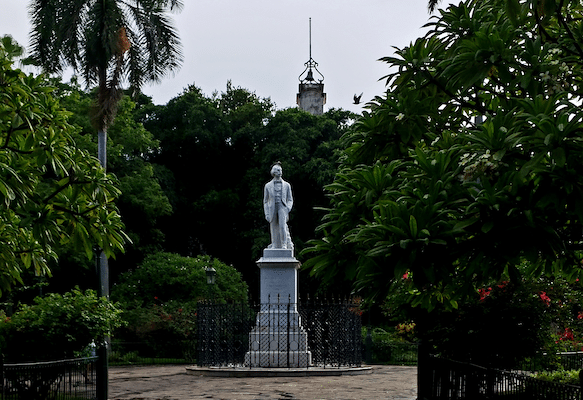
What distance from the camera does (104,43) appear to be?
82.5ft

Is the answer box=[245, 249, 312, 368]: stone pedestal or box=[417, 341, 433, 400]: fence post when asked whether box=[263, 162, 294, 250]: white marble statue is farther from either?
box=[417, 341, 433, 400]: fence post

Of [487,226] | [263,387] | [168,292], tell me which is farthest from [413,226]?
[168,292]

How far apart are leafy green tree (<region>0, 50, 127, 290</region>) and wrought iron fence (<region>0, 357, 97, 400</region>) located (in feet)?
9.54

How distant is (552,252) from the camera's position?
4891 mm

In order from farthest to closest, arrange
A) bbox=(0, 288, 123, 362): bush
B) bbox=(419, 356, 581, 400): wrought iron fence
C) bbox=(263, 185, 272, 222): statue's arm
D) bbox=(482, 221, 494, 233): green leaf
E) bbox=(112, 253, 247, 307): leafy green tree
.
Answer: bbox=(112, 253, 247, 307): leafy green tree < bbox=(263, 185, 272, 222): statue's arm < bbox=(0, 288, 123, 362): bush < bbox=(419, 356, 581, 400): wrought iron fence < bbox=(482, 221, 494, 233): green leaf

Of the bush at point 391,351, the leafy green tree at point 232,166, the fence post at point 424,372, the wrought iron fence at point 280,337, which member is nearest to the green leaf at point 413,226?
the fence post at point 424,372

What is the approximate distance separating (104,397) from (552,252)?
8595 mm

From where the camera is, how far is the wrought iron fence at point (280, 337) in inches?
822

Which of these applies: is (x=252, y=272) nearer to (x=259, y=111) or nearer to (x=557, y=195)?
(x=259, y=111)

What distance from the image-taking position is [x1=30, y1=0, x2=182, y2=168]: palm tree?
2552 centimetres

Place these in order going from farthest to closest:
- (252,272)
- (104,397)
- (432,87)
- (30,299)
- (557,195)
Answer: (252,272)
(30,299)
(104,397)
(432,87)
(557,195)

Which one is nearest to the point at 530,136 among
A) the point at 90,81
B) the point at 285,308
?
the point at 285,308

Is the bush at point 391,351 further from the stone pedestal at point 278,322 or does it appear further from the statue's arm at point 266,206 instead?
the statue's arm at point 266,206

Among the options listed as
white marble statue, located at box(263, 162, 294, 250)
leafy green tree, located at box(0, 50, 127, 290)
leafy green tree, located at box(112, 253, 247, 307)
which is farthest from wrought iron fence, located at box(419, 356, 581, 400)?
leafy green tree, located at box(112, 253, 247, 307)
